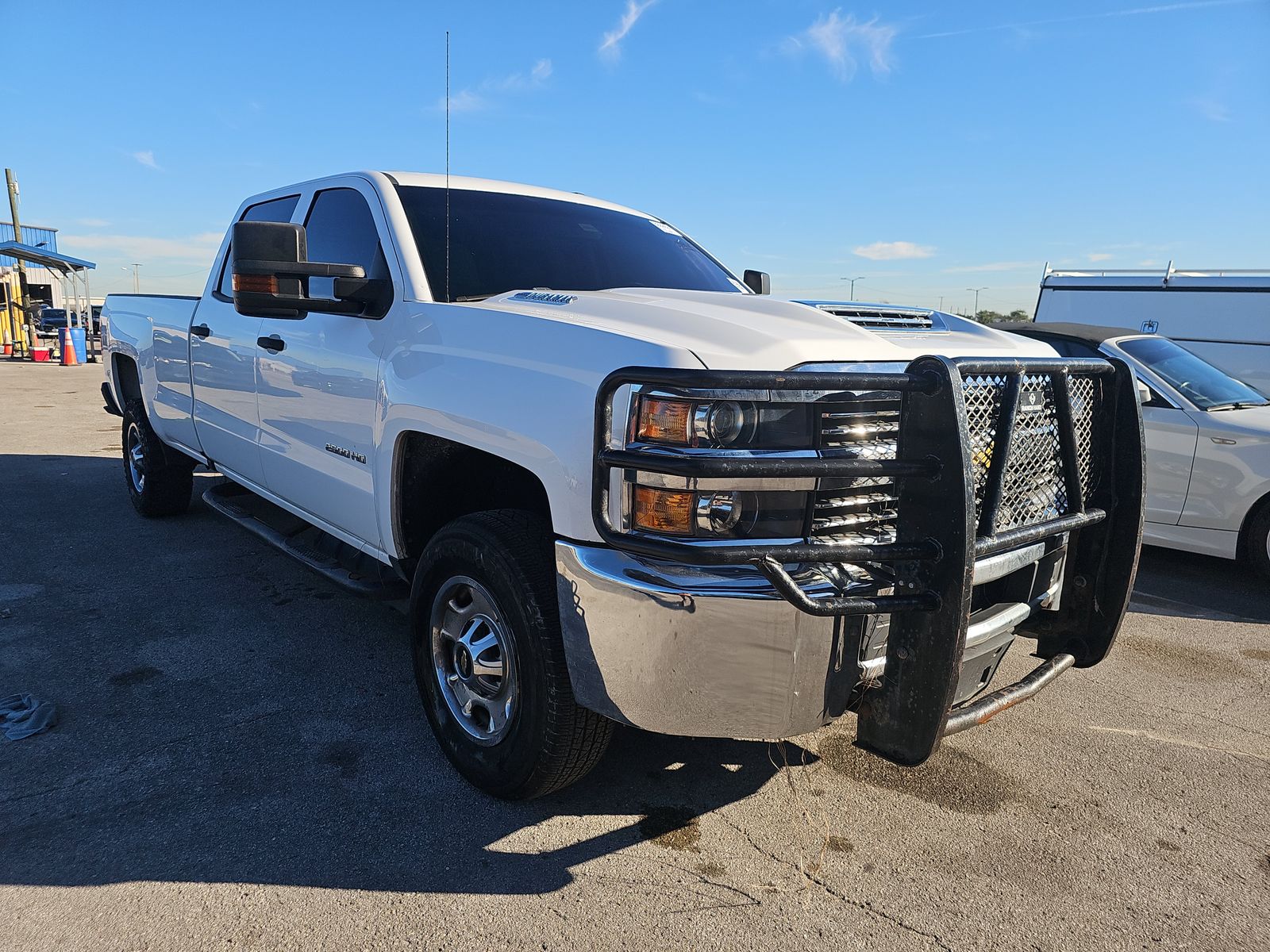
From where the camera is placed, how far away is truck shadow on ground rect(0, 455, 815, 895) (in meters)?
2.44

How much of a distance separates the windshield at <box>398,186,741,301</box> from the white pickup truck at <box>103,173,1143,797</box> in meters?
0.02

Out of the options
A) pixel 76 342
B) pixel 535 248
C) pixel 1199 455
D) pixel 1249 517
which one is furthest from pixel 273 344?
pixel 76 342

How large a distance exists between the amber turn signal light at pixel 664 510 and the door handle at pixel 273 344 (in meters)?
2.29

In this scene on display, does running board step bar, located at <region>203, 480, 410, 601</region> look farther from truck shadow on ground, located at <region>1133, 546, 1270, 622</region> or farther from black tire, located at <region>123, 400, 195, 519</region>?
truck shadow on ground, located at <region>1133, 546, 1270, 622</region>

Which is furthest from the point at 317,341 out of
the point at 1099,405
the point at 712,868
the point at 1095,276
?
the point at 1095,276

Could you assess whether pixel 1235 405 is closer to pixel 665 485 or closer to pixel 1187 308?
pixel 665 485

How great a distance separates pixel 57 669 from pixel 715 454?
3122 mm

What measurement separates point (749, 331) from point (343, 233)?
219 cm

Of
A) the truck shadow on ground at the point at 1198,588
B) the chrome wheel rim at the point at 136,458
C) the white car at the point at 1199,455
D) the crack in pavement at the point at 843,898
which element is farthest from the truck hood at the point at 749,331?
the chrome wheel rim at the point at 136,458

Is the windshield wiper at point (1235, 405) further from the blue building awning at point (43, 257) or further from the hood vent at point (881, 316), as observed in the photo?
the blue building awning at point (43, 257)

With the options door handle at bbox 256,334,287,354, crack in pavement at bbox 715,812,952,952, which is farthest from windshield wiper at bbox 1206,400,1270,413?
door handle at bbox 256,334,287,354

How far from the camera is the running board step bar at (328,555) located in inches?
137

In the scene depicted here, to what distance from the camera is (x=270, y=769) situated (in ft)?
9.52

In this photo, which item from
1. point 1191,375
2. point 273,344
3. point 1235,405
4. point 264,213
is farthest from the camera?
point 1191,375
